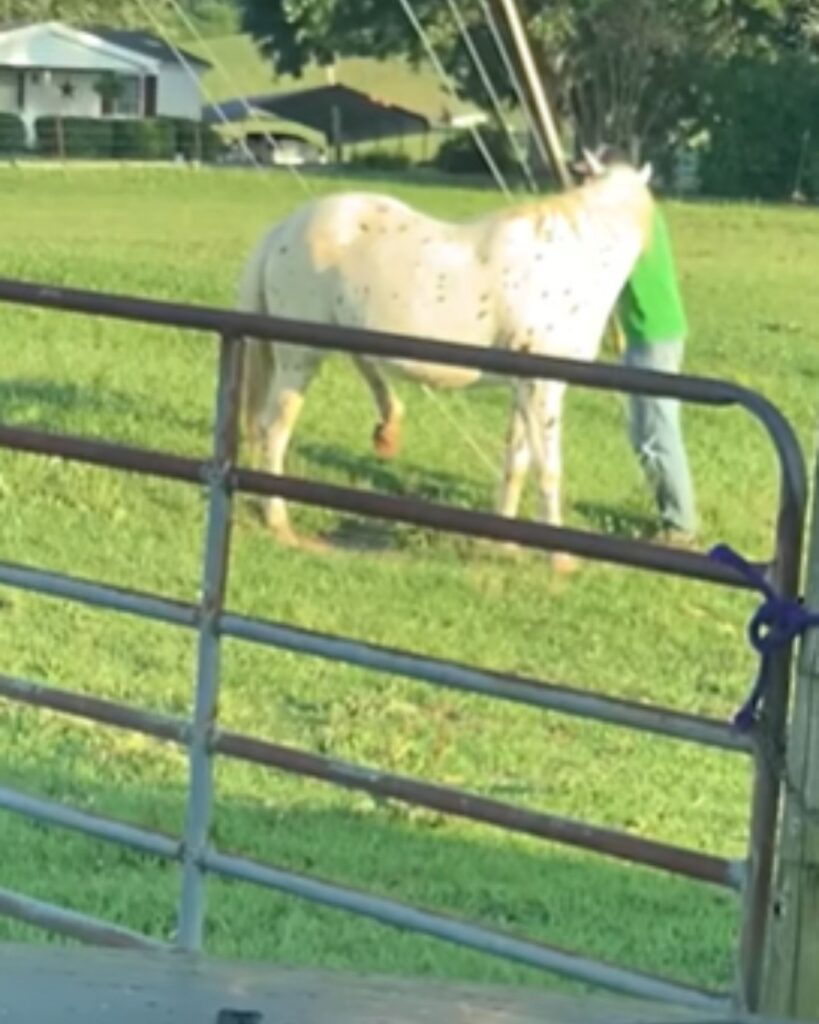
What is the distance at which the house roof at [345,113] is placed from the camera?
198 feet

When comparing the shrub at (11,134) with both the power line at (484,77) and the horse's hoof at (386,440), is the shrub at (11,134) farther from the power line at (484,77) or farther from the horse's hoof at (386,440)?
the horse's hoof at (386,440)

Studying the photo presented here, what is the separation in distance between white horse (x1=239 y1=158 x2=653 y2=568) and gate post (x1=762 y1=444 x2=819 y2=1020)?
21.2 feet

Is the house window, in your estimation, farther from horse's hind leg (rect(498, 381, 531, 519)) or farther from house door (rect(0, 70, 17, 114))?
horse's hind leg (rect(498, 381, 531, 519))

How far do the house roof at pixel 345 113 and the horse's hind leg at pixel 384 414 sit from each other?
47.6 meters

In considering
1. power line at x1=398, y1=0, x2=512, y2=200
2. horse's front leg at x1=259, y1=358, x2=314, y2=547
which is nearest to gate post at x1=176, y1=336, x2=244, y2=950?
horse's front leg at x1=259, y1=358, x2=314, y2=547

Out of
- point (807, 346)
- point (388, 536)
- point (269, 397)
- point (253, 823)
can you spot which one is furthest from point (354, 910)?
point (807, 346)

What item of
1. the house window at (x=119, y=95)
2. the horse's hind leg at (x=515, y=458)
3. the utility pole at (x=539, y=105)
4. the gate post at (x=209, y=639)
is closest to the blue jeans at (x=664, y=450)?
the utility pole at (x=539, y=105)

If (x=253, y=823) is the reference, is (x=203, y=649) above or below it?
above

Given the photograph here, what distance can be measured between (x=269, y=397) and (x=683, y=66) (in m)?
32.6

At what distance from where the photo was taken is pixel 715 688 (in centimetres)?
780

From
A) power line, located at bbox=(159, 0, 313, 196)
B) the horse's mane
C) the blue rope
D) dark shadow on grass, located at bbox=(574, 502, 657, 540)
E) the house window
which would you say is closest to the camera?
the blue rope

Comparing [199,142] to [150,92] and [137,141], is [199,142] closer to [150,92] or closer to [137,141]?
[137,141]

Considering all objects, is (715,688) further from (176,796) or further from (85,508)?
(85,508)

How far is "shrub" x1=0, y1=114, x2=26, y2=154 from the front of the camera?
47.4m
